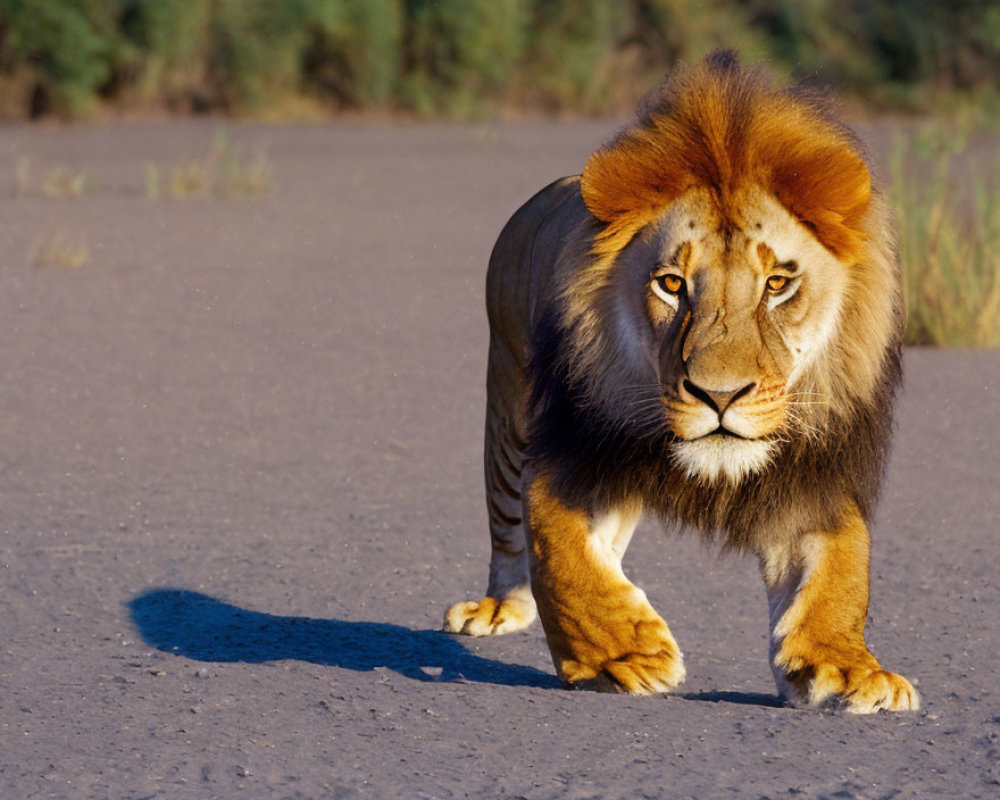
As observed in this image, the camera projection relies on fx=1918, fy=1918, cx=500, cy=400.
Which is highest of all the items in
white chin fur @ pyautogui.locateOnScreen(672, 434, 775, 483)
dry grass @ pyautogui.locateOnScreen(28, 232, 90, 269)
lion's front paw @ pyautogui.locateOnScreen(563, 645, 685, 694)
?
white chin fur @ pyautogui.locateOnScreen(672, 434, 775, 483)

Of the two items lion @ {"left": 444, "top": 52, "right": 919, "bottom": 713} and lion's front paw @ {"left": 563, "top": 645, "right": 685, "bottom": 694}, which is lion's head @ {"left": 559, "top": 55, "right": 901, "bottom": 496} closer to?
lion @ {"left": 444, "top": 52, "right": 919, "bottom": 713}

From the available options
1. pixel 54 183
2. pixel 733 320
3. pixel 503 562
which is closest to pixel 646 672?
pixel 733 320

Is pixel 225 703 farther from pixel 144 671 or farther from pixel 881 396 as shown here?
pixel 881 396

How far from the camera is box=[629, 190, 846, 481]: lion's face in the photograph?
3611 millimetres

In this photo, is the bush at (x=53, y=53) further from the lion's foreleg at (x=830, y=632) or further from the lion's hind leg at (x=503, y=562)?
the lion's foreleg at (x=830, y=632)

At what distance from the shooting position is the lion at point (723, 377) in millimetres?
3695

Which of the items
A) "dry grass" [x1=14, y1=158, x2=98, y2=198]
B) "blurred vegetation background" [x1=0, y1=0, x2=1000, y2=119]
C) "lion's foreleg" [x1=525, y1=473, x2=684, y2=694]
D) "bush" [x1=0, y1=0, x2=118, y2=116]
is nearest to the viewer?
"lion's foreleg" [x1=525, y1=473, x2=684, y2=694]

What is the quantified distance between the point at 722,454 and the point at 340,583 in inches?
72.9

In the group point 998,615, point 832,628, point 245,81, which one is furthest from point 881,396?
point 245,81

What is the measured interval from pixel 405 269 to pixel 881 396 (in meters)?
8.20

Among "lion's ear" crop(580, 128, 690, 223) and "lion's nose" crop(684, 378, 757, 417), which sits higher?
"lion's ear" crop(580, 128, 690, 223)

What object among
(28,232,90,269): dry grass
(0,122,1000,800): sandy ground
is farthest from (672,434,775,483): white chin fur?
(28,232,90,269): dry grass

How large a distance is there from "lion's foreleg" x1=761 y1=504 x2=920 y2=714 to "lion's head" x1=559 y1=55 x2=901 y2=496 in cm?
24

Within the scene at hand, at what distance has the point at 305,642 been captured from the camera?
470 cm
